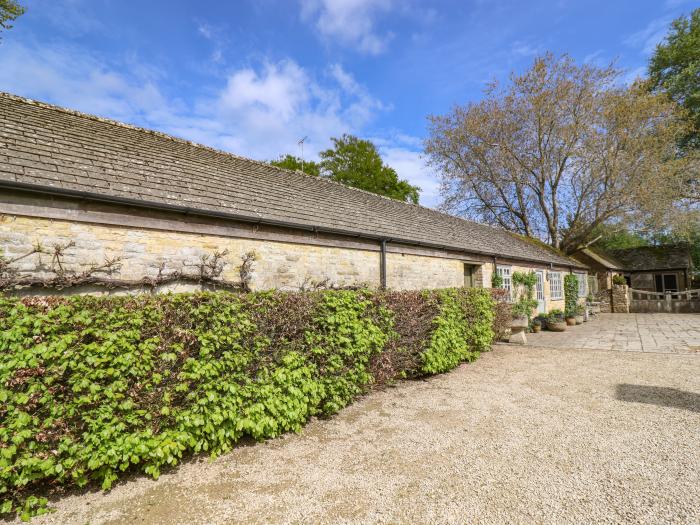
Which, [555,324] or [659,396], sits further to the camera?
[555,324]

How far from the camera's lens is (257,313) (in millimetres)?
4465

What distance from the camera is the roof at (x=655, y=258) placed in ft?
88.8

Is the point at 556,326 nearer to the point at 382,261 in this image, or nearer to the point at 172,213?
the point at 382,261

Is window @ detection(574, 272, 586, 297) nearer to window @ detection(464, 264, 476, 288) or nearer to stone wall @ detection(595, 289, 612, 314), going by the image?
stone wall @ detection(595, 289, 612, 314)

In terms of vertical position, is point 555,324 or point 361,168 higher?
point 361,168

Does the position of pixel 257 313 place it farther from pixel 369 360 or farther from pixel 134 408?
pixel 369 360

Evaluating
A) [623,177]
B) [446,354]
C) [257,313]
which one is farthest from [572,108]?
[257,313]

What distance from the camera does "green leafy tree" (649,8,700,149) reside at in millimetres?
24547

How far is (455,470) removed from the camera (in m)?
3.62

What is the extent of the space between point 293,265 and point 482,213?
24.3 meters

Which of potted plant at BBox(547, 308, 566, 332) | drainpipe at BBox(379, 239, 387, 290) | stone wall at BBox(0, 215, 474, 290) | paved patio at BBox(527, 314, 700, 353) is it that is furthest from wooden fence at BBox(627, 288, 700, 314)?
drainpipe at BBox(379, 239, 387, 290)

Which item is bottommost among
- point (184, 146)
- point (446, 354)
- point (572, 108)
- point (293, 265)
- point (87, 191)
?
point (446, 354)

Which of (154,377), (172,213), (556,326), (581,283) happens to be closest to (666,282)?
(581,283)

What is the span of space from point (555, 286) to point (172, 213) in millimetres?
18707
